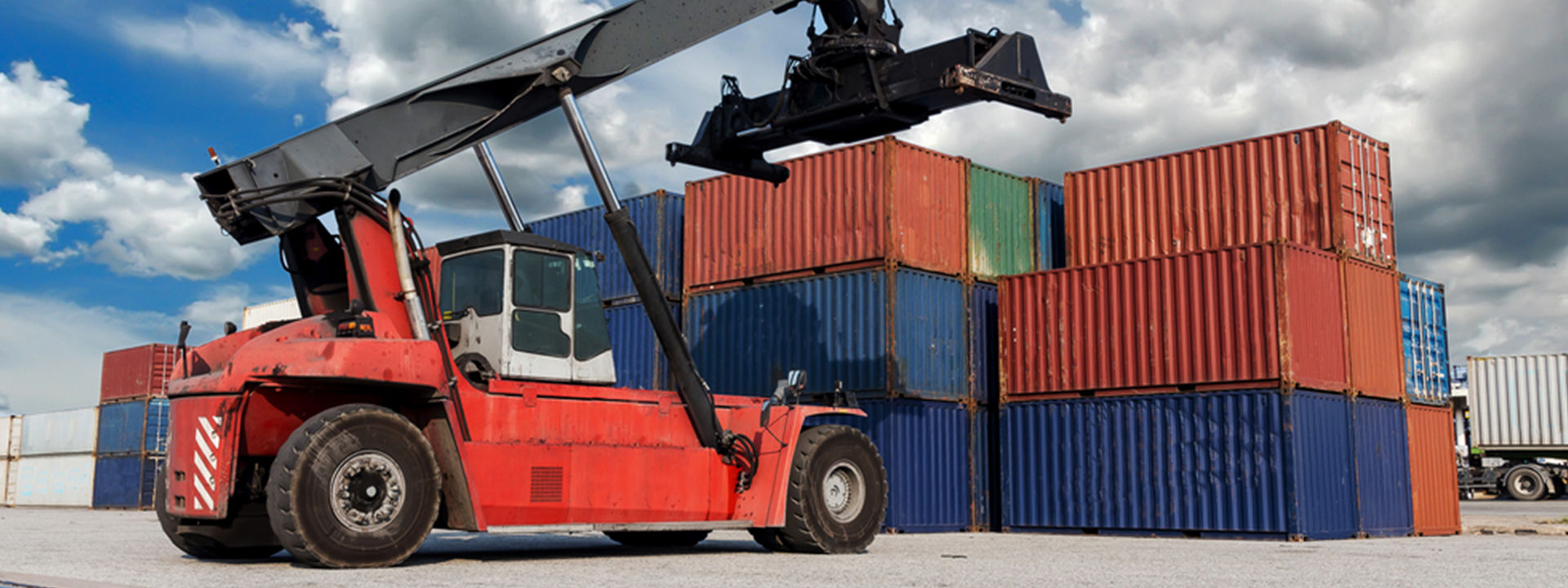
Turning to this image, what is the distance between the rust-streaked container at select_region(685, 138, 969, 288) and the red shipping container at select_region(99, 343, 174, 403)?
69.1 ft

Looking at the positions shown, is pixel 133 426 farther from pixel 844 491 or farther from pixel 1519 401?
pixel 1519 401

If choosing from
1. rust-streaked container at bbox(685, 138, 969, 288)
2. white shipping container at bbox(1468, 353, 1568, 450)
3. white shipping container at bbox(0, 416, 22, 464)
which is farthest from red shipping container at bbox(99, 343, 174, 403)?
white shipping container at bbox(1468, 353, 1568, 450)

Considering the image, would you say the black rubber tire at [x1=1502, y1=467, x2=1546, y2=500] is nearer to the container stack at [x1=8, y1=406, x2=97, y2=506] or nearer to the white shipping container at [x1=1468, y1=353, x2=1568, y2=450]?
the white shipping container at [x1=1468, y1=353, x2=1568, y2=450]

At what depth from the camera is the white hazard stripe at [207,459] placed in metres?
9.09

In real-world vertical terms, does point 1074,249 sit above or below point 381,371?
above

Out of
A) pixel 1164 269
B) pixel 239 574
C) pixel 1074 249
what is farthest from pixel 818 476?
pixel 1074 249

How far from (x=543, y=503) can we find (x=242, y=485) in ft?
7.73

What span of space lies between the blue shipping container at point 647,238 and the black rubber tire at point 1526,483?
28.1 meters

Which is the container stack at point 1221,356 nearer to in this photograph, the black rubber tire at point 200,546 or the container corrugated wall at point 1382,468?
the container corrugated wall at point 1382,468

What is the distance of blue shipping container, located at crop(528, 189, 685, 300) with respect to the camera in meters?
20.7

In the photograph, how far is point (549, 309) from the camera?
416 inches

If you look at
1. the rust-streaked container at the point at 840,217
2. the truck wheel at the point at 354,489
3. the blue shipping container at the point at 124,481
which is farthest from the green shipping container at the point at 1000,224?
the blue shipping container at the point at 124,481

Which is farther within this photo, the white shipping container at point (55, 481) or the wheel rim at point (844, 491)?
the white shipping container at point (55, 481)

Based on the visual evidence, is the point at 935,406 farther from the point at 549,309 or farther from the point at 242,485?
the point at 242,485
